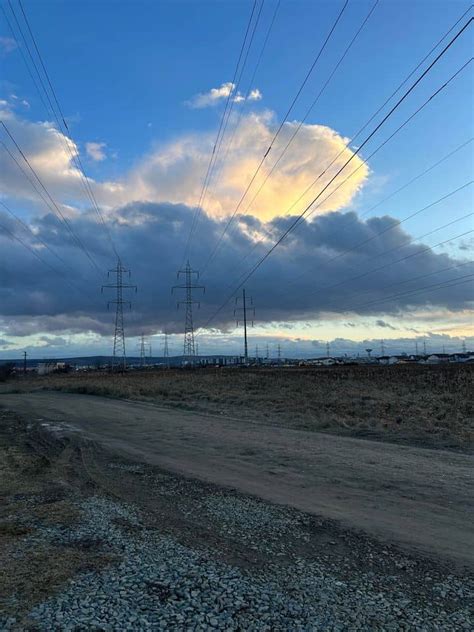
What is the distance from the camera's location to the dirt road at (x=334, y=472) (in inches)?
287

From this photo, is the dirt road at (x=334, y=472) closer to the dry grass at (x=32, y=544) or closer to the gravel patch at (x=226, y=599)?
the gravel patch at (x=226, y=599)

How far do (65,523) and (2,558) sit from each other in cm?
149

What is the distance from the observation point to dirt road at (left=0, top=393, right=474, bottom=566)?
728 cm

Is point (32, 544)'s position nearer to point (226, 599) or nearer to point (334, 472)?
point (226, 599)

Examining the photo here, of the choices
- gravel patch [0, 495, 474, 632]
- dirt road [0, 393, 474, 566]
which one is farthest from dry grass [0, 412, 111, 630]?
dirt road [0, 393, 474, 566]

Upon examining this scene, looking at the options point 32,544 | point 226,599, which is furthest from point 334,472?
point 32,544

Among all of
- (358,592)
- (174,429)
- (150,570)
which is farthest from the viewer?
(174,429)

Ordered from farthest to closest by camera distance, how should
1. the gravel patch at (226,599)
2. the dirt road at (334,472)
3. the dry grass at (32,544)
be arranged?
1. the dirt road at (334,472)
2. the dry grass at (32,544)
3. the gravel patch at (226,599)

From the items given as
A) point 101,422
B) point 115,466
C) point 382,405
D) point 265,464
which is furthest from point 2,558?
point 382,405

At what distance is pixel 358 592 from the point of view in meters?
5.12

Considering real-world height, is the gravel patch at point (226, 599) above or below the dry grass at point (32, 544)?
below

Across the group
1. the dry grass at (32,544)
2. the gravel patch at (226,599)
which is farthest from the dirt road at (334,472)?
the dry grass at (32,544)

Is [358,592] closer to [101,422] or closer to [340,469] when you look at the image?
[340,469]

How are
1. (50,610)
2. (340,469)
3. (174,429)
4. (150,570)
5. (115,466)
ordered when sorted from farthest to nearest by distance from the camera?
1. (174,429)
2. (115,466)
3. (340,469)
4. (150,570)
5. (50,610)
